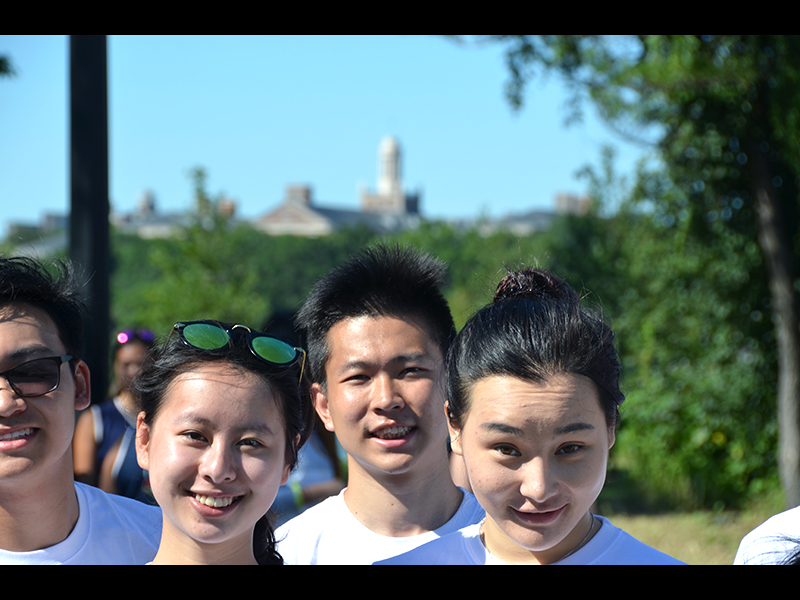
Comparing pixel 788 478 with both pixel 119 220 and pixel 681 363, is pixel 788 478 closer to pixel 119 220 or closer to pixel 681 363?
pixel 681 363

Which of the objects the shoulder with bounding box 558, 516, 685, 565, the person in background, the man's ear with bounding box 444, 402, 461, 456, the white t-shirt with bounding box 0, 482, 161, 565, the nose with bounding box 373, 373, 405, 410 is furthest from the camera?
the person in background

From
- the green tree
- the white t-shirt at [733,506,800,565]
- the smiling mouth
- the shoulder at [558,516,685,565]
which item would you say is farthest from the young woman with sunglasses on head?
the green tree

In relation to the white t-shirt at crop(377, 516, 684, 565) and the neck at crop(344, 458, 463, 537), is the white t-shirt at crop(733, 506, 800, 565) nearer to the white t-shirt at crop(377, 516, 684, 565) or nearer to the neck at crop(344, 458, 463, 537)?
the white t-shirt at crop(377, 516, 684, 565)

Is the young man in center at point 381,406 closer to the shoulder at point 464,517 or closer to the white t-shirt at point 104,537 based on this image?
the shoulder at point 464,517

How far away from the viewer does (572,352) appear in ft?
5.25

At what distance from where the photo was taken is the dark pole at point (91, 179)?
10.9ft

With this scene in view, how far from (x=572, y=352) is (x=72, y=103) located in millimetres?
2648

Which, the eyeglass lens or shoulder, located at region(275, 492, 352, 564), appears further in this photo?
shoulder, located at region(275, 492, 352, 564)

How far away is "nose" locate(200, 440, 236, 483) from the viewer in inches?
61.7

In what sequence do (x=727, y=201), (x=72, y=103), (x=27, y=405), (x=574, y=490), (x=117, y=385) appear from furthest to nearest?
(x=727, y=201), (x=117, y=385), (x=72, y=103), (x=27, y=405), (x=574, y=490)

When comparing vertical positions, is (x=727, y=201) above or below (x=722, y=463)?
above

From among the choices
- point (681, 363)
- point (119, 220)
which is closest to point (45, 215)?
point (119, 220)

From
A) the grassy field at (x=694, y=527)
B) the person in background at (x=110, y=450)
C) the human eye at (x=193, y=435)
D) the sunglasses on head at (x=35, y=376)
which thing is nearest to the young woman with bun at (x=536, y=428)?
the human eye at (x=193, y=435)

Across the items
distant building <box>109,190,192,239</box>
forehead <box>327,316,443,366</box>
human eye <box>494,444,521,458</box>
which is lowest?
human eye <box>494,444,521,458</box>
